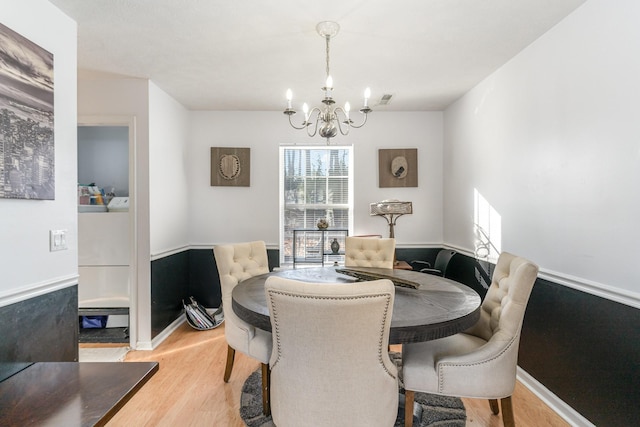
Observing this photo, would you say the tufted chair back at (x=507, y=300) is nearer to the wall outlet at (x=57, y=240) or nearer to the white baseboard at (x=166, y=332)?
the wall outlet at (x=57, y=240)

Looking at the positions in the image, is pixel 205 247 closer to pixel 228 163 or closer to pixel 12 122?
pixel 228 163

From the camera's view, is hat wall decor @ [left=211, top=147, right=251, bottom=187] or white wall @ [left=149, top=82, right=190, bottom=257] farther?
hat wall decor @ [left=211, top=147, right=251, bottom=187]

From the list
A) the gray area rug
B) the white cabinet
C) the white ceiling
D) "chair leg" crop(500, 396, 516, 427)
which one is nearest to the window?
the white ceiling

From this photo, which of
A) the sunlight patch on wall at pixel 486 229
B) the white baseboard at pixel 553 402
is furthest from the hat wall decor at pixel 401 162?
the white baseboard at pixel 553 402

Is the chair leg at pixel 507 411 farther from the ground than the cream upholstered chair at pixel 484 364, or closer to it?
closer to it

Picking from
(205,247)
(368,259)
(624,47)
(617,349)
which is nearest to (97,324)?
(205,247)

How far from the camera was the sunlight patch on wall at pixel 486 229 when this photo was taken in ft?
9.27

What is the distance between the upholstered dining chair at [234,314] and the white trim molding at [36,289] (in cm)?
88

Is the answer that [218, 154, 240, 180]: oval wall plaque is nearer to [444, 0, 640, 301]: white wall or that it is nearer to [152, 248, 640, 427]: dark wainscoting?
[444, 0, 640, 301]: white wall

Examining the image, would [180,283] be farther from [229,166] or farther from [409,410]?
[409,410]

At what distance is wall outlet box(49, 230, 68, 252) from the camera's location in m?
1.85

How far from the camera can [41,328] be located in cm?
176

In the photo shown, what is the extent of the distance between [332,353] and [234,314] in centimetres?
114

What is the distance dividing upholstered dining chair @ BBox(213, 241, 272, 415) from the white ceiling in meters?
1.52
